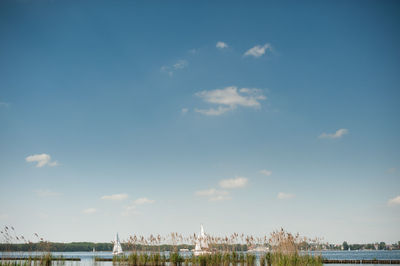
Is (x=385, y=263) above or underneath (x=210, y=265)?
underneath

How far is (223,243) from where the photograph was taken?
63.2 ft

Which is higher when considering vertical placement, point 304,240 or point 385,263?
point 304,240

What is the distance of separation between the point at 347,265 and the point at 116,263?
76.0 ft

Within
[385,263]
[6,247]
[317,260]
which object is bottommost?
[385,263]

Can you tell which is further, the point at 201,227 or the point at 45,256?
the point at 201,227

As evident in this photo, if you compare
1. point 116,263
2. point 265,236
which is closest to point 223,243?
point 265,236

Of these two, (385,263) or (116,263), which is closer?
(116,263)

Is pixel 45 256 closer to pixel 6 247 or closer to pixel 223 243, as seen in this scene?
pixel 6 247

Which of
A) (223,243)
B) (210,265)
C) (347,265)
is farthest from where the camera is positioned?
(347,265)

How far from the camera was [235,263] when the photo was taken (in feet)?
59.7

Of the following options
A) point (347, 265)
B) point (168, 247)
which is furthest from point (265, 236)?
point (347, 265)

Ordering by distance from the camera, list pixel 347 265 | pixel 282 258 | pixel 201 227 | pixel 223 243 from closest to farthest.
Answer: pixel 282 258, pixel 223 243, pixel 347 265, pixel 201 227

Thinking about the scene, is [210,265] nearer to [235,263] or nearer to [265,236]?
[235,263]

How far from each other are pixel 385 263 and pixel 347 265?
166 inches
